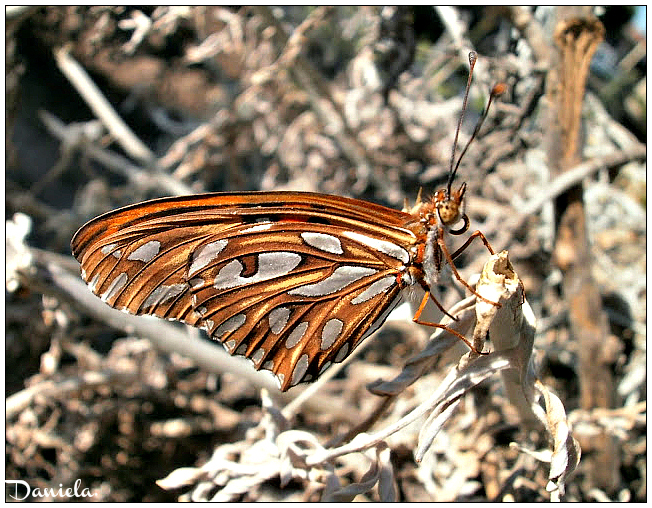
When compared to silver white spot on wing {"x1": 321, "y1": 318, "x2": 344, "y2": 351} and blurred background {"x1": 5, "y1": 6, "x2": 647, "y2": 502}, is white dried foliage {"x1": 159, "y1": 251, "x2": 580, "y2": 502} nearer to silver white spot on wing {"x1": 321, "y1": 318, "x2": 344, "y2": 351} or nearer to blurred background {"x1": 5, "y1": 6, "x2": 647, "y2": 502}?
blurred background {"x1": 5, "y1": 6, "x2": 647, "y2": 502}

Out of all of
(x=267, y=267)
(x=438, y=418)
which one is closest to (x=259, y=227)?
(x=267, y=267)

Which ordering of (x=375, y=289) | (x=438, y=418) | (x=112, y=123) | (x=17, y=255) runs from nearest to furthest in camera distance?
1. (x=438, y=418)
2. (x=375, y=289)
3. (x=17, y=255)
4. (x=112, y=123)

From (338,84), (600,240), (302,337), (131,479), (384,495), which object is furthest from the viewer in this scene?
(338,84)

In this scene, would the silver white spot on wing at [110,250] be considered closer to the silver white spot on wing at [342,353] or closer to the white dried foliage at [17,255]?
the white dried foliage at [17,255]

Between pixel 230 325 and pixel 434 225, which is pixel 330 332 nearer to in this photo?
pixel 230 325

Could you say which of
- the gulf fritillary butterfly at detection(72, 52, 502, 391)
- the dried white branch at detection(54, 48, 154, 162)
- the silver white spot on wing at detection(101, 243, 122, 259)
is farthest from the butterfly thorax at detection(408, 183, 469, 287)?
the dried white branch at detection(54, 48, 154, 162)

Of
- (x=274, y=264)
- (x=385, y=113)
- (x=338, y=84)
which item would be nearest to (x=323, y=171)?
(x=385, y=113)

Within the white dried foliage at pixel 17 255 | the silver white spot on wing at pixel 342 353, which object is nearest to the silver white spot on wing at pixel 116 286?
the white dried foliage at pixel 17 255

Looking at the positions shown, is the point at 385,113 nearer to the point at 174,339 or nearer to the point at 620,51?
the point at 174,339
